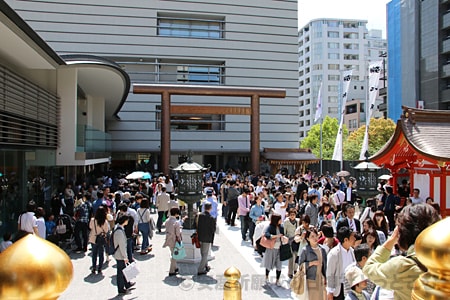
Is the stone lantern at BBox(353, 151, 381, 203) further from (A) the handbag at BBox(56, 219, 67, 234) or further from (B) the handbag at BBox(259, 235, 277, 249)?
(A) the handbag at BBox(56, 219, 67, 234)

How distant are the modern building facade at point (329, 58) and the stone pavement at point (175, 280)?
69482 mm

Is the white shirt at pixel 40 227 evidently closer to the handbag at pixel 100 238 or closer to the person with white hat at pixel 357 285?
the handbag at pixel 100 238

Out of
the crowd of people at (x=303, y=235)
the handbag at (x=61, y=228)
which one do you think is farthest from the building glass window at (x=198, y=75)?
the handbag at (x=61, y=228)

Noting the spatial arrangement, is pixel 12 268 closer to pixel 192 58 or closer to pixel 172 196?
pixel 172 196

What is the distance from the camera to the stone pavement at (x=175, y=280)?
750cm

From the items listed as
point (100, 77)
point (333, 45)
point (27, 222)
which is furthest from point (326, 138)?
point (27, 222)

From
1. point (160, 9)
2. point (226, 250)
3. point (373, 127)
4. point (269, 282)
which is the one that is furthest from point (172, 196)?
point (373, 127)

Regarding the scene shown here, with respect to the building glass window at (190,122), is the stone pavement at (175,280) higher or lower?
lower

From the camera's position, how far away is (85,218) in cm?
1055

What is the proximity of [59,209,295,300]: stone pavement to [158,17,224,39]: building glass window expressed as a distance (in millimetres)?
27455

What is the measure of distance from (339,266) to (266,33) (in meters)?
33.1

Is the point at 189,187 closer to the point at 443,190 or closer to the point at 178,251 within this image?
the point at 178,251

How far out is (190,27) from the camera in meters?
35.3

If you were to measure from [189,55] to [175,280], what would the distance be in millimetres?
28079
